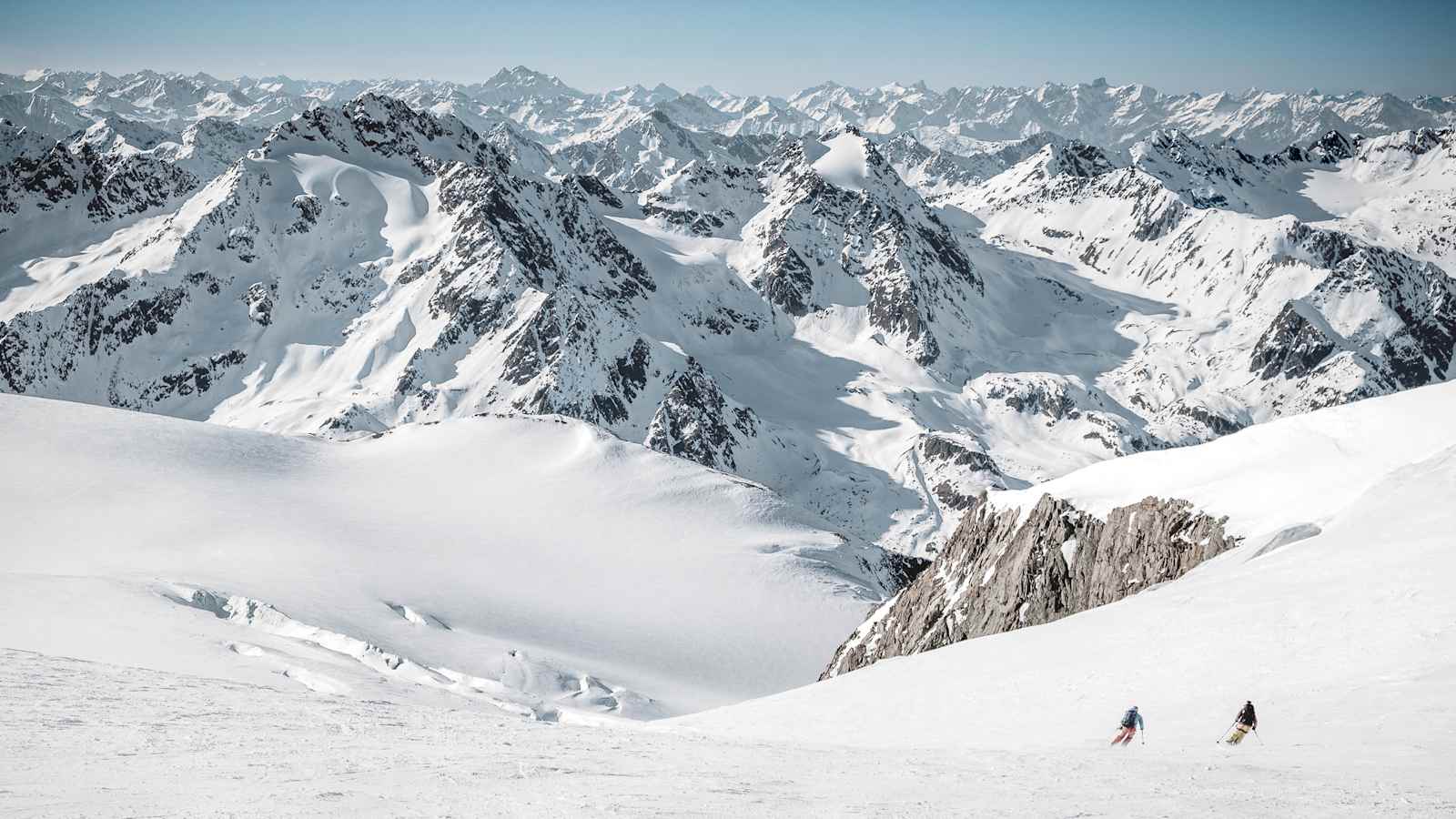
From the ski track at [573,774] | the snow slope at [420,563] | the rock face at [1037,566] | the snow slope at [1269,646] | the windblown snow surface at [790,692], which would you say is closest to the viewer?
the ski track at [573,774]

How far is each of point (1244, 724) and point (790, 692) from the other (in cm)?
1939

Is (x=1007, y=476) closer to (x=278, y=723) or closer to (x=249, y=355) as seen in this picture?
(x=249, y=355)

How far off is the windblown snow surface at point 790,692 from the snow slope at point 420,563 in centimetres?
40

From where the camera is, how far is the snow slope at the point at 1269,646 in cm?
1914

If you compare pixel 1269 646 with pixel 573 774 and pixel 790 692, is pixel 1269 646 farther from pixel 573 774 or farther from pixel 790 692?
pixel 790 692

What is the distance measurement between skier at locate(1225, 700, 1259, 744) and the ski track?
0.61 metres

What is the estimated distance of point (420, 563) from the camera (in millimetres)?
72000

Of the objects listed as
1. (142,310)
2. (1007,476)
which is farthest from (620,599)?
(142,310)

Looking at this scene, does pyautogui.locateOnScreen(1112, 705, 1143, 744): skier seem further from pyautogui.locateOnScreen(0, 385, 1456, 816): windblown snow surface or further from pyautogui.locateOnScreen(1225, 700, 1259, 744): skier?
pyautogui.locateOnScreen(1225, 700, 1259, 744): skier

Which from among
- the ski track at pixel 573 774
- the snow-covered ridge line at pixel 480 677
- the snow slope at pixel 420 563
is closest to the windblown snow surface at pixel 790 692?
the ski track at pixel 573 774

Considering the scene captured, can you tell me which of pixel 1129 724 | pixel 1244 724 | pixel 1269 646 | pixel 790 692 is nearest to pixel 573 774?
pixel 1129 724

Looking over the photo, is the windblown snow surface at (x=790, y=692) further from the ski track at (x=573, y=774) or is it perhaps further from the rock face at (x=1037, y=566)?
the rock face at (x=1037, y=566)

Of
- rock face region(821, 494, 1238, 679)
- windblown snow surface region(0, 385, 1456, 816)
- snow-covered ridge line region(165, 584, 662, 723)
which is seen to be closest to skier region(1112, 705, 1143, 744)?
windblown snow surface region(0, 385, 1456, 816)

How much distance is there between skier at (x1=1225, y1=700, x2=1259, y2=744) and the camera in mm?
18891
